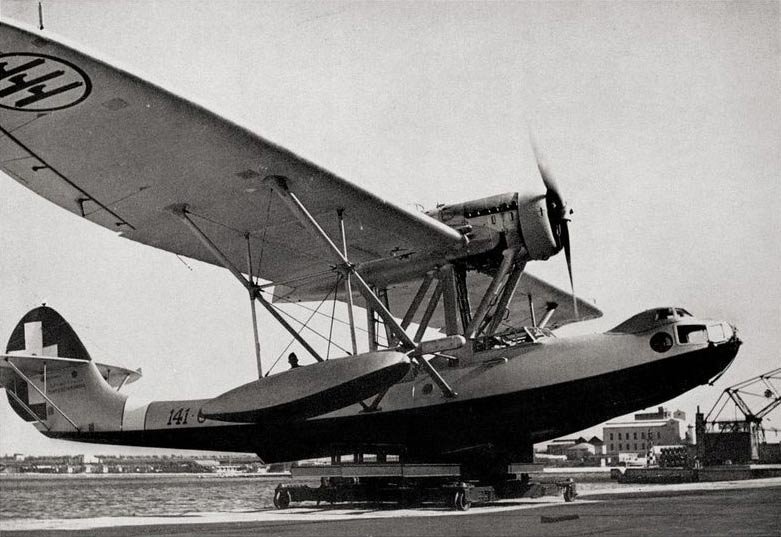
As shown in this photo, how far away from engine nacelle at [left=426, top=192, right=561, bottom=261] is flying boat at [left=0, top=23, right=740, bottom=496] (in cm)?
3

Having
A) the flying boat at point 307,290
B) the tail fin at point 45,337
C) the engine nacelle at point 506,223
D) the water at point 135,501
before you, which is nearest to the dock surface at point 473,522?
the flying boat at point 307,290

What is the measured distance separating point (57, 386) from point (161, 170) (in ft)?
26.6

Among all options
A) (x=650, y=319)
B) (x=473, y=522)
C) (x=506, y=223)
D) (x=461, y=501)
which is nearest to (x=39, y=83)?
(x=473, y=522)

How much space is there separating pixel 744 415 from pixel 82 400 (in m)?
35.2

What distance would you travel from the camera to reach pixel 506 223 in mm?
14117

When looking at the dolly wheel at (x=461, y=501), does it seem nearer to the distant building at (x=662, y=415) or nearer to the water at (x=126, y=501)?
the water at (x=126, y=501)

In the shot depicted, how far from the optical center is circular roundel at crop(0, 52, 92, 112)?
322 inches

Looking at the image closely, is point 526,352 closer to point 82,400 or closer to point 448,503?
point 448,503

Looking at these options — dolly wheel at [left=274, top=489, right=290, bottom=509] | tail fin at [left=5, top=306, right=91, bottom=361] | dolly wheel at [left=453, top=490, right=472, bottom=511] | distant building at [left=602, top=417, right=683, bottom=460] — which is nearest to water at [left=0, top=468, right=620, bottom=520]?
dolly wheel at [left=274, top=489, right=290, bottom=509]

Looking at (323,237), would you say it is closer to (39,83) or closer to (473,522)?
(39,83)

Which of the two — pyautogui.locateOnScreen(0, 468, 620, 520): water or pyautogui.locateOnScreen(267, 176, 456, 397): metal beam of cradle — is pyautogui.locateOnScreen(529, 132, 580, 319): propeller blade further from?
pyautogui.locateOnScreen(0, 468, 620, 520): water

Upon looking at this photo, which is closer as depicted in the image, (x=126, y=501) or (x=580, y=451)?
(x=126, y=501)

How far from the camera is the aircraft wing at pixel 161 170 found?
885 centimetres

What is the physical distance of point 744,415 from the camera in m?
40.4
